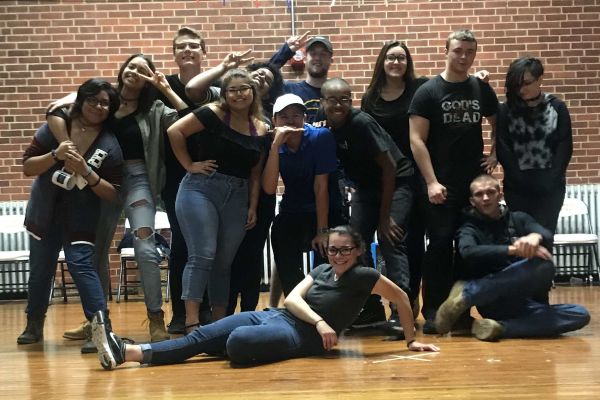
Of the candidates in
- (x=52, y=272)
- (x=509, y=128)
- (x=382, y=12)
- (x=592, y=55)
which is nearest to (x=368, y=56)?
(x=382, y=12)

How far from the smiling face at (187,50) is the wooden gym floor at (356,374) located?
5.35 feet

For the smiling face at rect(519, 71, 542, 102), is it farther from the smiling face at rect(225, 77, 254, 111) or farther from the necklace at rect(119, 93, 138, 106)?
the necklace at rect(119, 93, 138, 106)

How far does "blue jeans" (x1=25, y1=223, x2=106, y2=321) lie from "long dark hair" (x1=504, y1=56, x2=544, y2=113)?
2330mm

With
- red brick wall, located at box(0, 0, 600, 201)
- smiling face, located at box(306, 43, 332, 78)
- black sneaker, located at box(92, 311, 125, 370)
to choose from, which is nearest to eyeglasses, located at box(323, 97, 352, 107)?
smiling face, located at box(306, 43, 332, 78)

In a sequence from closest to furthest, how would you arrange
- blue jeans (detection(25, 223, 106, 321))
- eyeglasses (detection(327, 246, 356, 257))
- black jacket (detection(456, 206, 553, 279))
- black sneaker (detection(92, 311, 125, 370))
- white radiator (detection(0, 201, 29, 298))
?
black sneaker (detection(92, 311, 125, 370)) < eyeglasses (detection(327, 246, 356, 257)) < blue jeans (detection(25, 223, 106, 321)) < black jacket (detection(456, 206, 553, 279)) < white radiator (detection(0, 201, 29, 298))

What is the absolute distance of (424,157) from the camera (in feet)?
15.6

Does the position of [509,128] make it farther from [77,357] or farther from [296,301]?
[77,357]

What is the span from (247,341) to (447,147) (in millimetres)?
1606

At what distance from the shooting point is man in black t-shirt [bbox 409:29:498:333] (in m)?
4.75

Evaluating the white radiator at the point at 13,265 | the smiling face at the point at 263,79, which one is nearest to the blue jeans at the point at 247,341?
the smiling face at the point at 263,79

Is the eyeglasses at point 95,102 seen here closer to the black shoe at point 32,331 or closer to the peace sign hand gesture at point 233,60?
the peace sign hand gesture at point 233,60

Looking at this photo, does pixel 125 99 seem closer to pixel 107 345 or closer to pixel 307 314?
pixel 107 345

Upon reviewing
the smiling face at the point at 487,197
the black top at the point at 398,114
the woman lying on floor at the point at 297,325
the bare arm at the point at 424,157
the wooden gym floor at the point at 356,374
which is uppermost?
the black top at the point at 398,114

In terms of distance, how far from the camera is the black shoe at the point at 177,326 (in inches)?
195
